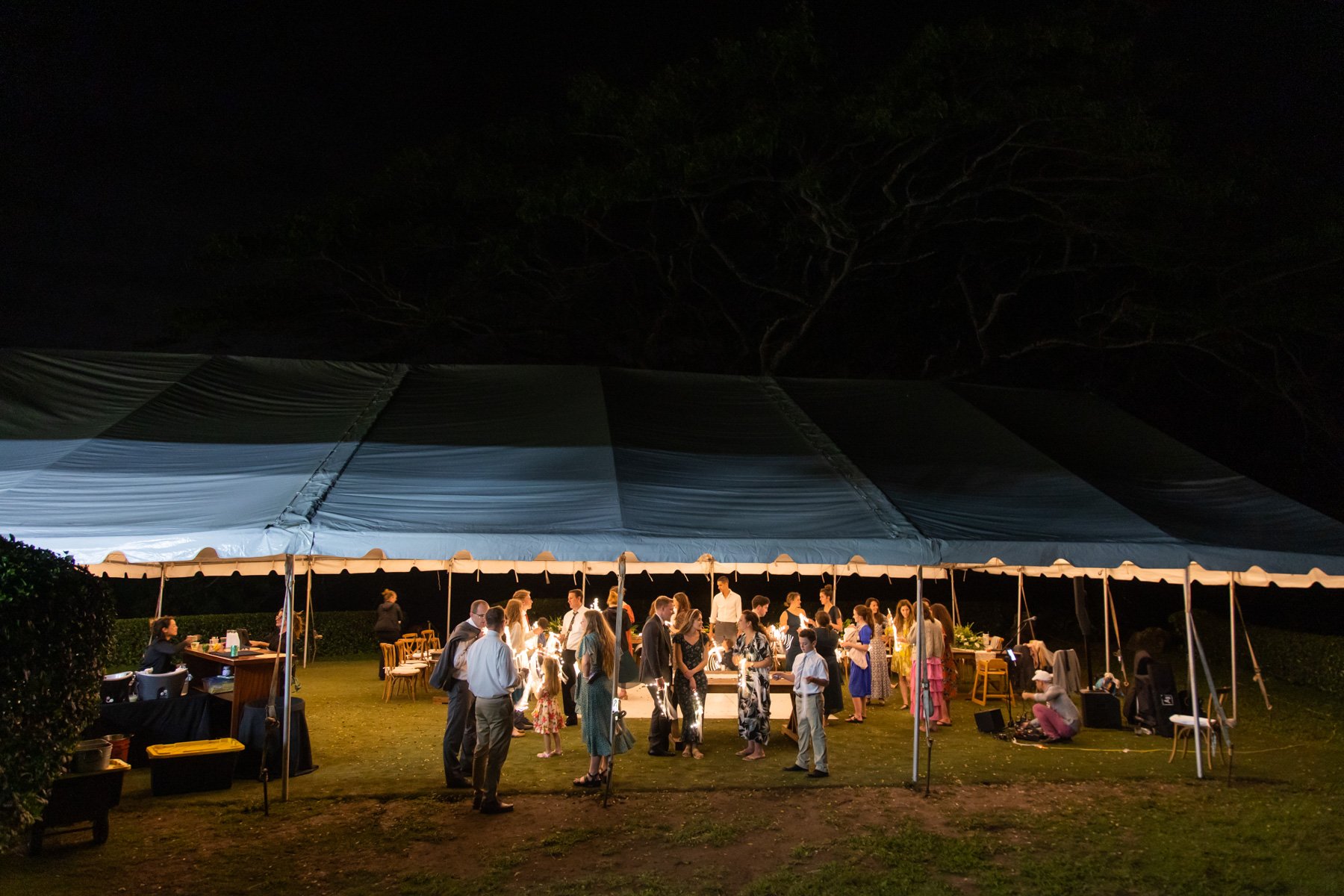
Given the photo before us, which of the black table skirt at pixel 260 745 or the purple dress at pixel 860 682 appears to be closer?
the black table skirt at pixel 260 745

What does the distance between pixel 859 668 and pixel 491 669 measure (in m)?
5.63

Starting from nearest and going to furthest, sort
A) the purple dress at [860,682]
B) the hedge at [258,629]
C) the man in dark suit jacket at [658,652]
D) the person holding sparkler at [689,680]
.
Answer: the man in dark suit jacket at [658,652] < the person holding sparkler at [689,680] < the purple dress at [860,682] < the hedge at [258,629]

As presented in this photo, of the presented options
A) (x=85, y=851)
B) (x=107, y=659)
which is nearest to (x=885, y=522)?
(x=107, y=659)

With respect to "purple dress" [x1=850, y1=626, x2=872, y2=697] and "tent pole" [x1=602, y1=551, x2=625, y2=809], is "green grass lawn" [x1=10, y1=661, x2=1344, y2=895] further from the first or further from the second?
"purple dress" [x1=850, y1=626, x2=872, y2=697]

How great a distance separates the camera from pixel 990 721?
10.1 metres

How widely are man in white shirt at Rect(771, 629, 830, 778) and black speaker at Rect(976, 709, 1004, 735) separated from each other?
102 inches

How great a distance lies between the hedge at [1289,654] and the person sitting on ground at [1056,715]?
20.6 feet

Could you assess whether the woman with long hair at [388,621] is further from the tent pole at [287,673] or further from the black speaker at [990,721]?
the black speaker at [990,721]

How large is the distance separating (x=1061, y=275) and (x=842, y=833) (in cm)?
1464

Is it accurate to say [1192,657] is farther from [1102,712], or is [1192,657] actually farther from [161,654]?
[161,654]

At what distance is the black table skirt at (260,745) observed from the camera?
7.89 meters

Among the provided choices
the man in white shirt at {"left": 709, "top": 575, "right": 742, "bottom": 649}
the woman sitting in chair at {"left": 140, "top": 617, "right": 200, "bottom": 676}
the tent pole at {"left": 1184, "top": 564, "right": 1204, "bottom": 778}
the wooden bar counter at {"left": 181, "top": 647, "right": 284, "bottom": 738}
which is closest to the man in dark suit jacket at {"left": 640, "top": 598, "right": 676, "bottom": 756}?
the wooden bar counter at {"left": 181, "top": 647, "right": 284, "bottom": 738}

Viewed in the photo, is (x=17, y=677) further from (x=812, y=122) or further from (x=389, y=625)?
(x=812, y=122)

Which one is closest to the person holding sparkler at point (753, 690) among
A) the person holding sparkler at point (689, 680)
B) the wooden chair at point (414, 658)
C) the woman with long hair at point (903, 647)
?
the person holding sparkler at point (689, 680)
